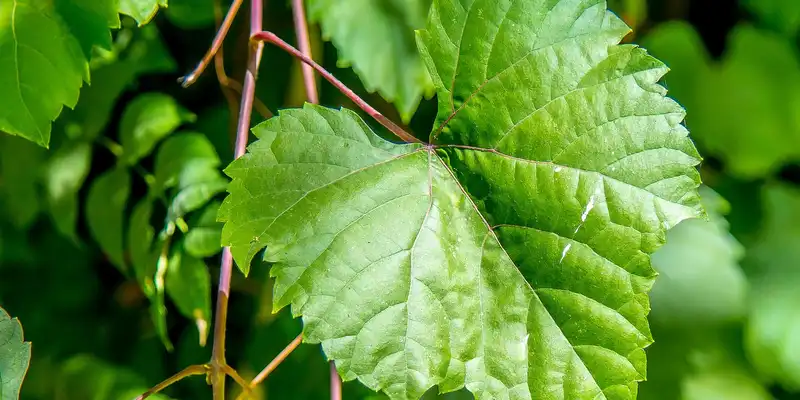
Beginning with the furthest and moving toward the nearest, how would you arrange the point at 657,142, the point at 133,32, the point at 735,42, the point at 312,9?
the point at 735,42 → the point at 133,32 → the point at 312,9 → the point at 657,142

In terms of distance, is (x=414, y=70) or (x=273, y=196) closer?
(x=273, y=196)

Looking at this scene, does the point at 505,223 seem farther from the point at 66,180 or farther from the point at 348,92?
the point at 66,180

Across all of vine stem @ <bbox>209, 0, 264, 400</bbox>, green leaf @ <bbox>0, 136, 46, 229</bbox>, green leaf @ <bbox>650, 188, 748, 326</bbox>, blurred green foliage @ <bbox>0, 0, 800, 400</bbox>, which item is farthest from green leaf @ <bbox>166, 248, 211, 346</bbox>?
green leaf @ <bbox>650, 188, 748, 326</bbox>

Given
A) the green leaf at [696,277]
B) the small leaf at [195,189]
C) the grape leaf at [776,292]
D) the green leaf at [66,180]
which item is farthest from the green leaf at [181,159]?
the grape leaf at [776,292]

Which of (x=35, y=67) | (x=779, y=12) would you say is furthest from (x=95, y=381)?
(x=779, y=12)

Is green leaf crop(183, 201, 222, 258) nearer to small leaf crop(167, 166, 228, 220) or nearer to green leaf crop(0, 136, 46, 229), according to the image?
small leaf crop(167, 166, 228, 220)

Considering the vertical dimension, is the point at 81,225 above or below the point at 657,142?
below

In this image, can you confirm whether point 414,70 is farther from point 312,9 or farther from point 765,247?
point 765,247

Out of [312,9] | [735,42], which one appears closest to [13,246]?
[312,9]
